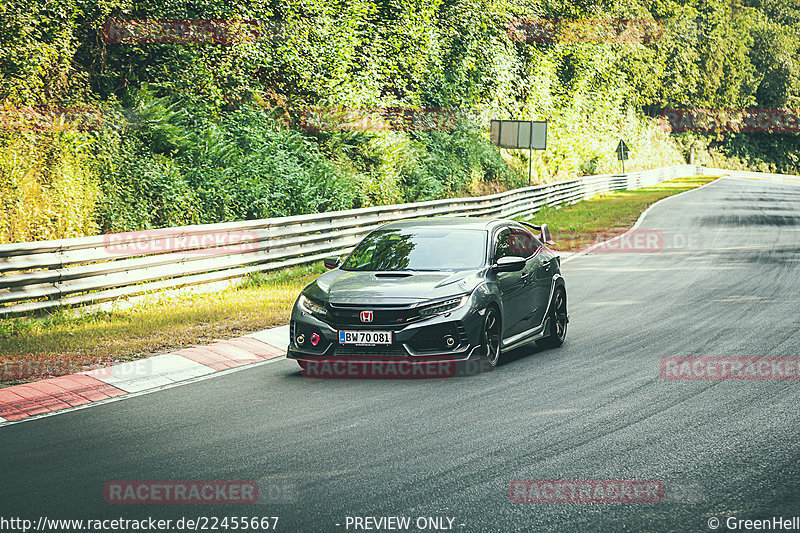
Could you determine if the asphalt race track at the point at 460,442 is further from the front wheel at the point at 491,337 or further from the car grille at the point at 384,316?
the car grille at the point at 384,316

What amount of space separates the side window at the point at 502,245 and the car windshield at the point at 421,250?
16 cm

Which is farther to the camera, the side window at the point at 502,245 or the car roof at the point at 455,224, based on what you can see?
the car roof at the point at 455,224

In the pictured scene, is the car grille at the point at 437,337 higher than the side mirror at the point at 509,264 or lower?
lower

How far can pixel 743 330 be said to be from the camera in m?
11.0

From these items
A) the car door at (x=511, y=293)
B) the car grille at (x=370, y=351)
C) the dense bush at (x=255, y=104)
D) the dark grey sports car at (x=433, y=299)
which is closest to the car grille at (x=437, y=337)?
the dark grey sports car at (x=433, y=299)

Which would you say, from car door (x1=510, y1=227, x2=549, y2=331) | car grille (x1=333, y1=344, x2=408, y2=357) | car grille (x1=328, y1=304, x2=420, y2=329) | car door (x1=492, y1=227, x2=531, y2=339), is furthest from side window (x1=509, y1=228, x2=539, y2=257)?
car grille (x1=333, y1=344, x2=408, y2=357)

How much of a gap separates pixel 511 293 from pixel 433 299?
1317 mm

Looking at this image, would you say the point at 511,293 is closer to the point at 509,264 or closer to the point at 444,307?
the point at 509,264

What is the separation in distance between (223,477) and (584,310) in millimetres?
8387

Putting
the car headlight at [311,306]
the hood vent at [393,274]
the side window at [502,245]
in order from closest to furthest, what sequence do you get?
the car headlight at [311,306] → the hood vent at [393,274] → the side window at [502,245]

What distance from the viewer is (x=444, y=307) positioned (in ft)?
28.5

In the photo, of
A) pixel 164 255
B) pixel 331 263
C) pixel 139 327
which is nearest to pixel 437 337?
pixel 331 263

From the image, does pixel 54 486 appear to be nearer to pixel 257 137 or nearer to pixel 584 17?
pixel 257 137

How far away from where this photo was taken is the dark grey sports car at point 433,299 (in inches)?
336
